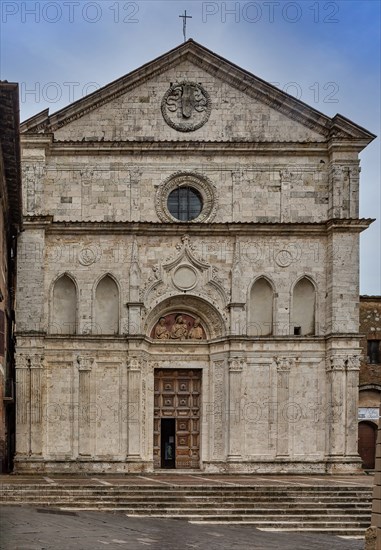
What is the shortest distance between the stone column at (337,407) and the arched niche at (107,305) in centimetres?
774

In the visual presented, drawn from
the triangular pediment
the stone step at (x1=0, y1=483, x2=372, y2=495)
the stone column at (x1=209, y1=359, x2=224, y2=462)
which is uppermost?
the triangular pediment

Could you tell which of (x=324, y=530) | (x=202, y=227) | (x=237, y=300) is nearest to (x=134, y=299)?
(x=202, y=227)

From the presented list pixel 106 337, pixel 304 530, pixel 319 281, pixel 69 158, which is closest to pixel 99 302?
pixel 106 337

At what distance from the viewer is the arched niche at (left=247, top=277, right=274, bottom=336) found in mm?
38531

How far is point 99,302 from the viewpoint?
1512 inches

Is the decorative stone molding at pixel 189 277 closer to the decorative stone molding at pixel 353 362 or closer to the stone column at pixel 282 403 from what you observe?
the stone column at pixel 282 403

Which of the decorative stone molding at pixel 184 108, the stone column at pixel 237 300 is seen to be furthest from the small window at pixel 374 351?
the decorative stone molding at pixel 184 108

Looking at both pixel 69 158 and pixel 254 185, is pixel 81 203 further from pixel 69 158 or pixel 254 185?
pixel 254 185

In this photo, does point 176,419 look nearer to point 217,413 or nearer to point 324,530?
point 217,413

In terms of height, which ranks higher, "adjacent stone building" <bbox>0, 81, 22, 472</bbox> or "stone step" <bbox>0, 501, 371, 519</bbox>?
"adjacent stone building" <bbox>0, 81, 22, 472</bbox>

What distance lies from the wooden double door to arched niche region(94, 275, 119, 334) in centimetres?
240

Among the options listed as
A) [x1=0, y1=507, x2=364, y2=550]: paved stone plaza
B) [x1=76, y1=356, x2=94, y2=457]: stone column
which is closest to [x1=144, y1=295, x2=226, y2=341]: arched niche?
[x1=76, y1=356, x2=94, y2=457]: stone column

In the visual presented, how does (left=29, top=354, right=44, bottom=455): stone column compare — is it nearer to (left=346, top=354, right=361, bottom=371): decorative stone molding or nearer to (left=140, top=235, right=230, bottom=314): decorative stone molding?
(left=140, top=235, right=230, bottom=314): decorative stone molding

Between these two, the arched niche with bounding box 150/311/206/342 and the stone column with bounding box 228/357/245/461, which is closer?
the stone column with bounding box 228/357/245/461
